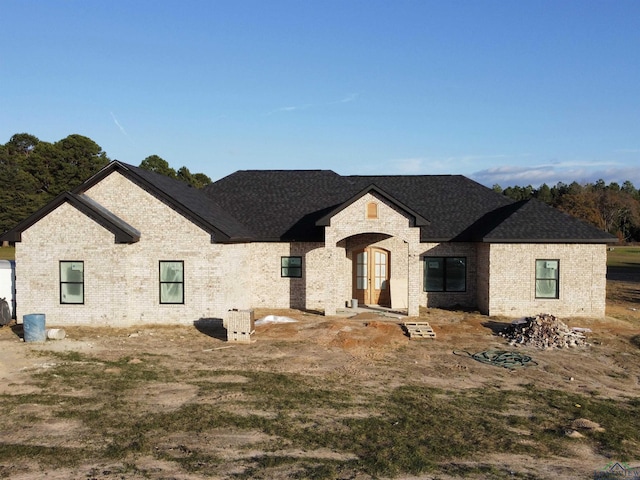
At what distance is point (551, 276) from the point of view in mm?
21109

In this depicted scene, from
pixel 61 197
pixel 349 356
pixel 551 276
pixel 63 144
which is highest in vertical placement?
pixel 63 144

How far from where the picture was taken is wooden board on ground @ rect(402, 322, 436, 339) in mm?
17219

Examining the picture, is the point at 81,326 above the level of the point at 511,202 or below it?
below

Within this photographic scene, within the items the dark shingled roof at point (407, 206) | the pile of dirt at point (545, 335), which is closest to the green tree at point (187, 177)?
the dark shingled roof at point (407, 206)

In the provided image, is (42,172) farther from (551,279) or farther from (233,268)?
(551,279)

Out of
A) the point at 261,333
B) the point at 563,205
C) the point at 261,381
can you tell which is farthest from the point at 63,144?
the point at 563,205

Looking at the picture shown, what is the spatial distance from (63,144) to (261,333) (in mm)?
74569

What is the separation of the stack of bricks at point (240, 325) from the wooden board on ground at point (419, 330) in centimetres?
583

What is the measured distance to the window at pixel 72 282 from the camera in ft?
62.7

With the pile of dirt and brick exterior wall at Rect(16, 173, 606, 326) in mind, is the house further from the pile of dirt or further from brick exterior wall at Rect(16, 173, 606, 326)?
the pile of dirt

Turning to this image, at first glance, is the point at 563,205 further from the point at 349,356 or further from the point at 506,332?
the point at 349,356

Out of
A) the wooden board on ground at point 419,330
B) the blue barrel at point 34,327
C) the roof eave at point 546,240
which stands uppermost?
the roof eave at point 546,240

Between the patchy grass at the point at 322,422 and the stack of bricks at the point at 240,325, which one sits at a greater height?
the stack of bricks at the point at 240,325

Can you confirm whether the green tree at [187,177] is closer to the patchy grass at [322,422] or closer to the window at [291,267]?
the window at [291,267]
